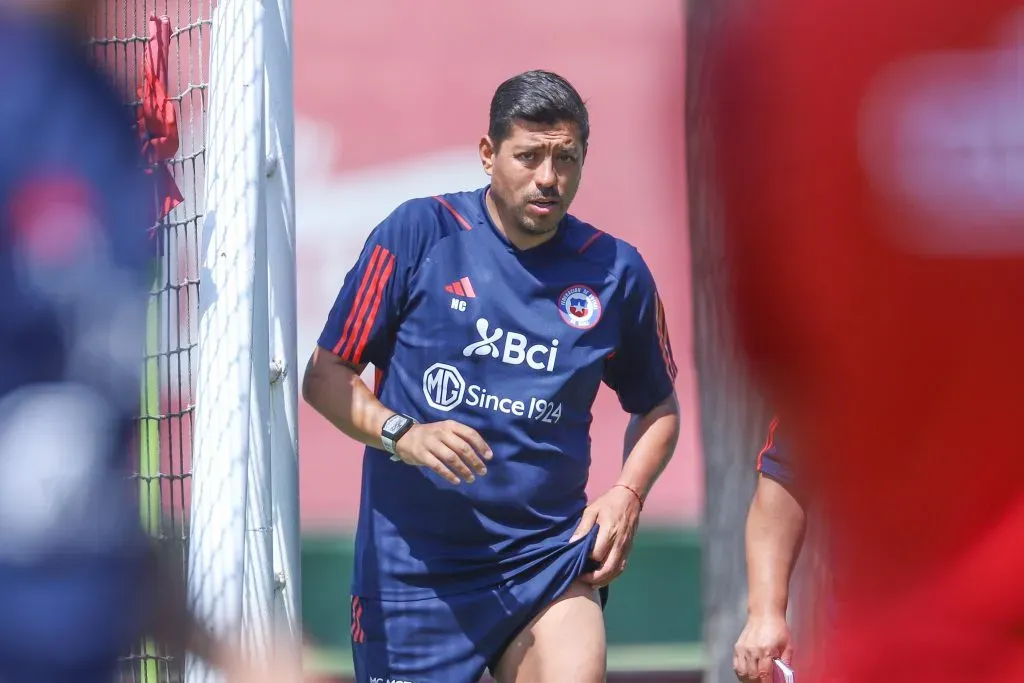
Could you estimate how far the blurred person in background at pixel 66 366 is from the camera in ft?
5.03

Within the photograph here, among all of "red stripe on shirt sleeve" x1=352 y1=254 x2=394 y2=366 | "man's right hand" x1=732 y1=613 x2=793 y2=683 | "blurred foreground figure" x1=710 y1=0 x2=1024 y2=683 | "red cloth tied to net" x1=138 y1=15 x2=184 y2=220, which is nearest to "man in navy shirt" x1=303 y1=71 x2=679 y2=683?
"red stripe on shirt sleeve" x1=352 y1=254 x2=394 y2=366

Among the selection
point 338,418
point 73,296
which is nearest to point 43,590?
point 73,296

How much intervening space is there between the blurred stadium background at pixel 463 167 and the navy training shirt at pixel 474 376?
2305mm

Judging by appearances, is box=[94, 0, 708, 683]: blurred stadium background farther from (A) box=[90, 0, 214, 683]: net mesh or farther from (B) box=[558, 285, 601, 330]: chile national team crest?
(B) box=[558, 285, 601, 330]: chile national team crest

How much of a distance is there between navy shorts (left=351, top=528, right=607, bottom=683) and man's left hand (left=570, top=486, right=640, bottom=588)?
3cm

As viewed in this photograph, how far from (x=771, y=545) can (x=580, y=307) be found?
1342mm

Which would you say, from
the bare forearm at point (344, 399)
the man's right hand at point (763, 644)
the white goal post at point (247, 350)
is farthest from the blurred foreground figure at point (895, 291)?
the bare forearm at point (344, 399)

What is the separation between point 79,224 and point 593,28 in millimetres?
4485

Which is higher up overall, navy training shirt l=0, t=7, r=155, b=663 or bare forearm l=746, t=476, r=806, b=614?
navy training shirt l=0, t=7, r=155, b=663

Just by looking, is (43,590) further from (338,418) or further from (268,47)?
(268,47)

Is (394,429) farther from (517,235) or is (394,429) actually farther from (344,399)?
(517,235)

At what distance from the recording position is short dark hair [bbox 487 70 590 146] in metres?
3.24

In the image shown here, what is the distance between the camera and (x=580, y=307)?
325 cm

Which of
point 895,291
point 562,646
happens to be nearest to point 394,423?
point 562,646
